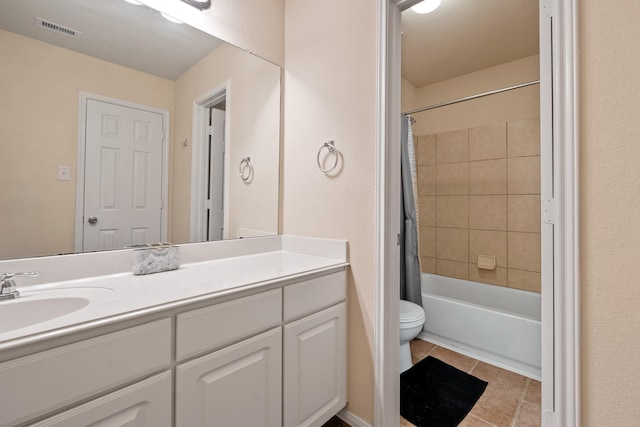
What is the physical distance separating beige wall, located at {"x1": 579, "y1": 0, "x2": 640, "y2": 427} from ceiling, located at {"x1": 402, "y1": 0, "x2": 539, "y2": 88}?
132 centimetres

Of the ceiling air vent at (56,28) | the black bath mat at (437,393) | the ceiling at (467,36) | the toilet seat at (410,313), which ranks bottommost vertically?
the black bath mat at (437,393)

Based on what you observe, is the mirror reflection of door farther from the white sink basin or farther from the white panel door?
the white sink basin

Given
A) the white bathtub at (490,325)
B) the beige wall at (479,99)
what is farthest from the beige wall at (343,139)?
the beige wall at (479,99)

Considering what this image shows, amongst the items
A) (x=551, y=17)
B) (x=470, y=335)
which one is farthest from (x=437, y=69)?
(x=470, y=335)

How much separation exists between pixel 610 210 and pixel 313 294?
1.06m

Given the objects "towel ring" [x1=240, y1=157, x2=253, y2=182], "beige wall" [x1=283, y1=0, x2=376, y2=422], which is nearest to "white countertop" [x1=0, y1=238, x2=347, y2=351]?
"beige wall" [x1=283, y1=0, x2=376, y2=422]

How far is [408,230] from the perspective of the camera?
2352 millimetres

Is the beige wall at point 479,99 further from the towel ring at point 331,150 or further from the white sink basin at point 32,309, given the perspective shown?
the white sink basin at point 32,309

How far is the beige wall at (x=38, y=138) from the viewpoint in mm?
1020

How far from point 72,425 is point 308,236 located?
1.18 metres

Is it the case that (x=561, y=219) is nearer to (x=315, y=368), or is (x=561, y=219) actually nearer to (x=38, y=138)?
(x=315, y=368)

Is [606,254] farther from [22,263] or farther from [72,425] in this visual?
[22,263]

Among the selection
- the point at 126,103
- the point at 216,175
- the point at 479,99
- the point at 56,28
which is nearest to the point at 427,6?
the point at 479,99

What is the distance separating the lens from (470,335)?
2.16 metres
